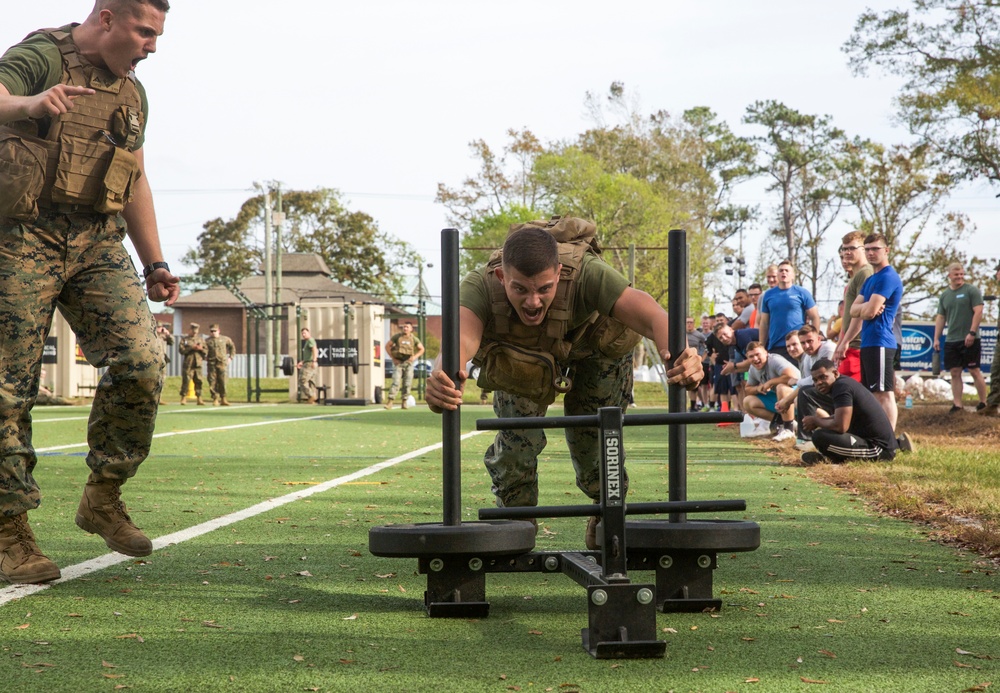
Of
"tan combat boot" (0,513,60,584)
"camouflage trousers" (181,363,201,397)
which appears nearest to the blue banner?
"camouflage trousers" (181,363,201,397)

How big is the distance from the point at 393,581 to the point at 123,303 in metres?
1.62

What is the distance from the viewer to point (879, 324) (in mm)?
10594

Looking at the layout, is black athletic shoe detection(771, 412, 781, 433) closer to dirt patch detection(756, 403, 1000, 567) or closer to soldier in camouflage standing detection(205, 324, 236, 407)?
dirt patch detection(756, 403, 1000, 567)

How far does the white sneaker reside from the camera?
45.2ft

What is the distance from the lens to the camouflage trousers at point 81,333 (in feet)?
15.0

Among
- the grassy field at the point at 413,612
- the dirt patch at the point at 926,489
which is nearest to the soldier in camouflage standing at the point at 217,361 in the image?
the dirt patch at the point at 926,489

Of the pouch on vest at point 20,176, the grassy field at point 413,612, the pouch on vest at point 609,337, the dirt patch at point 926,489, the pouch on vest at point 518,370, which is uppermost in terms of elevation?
the pouch on vest at point 20,176

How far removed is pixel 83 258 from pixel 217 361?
948 inches

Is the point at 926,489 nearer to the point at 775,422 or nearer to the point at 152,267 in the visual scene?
the point at 152,267

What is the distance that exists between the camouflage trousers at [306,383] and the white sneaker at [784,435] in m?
19.9

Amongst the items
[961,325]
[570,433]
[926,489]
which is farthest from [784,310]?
[570,433]

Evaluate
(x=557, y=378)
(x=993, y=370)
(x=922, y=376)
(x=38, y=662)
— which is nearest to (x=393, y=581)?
(x=557, y=378)

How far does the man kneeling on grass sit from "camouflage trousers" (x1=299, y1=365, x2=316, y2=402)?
75.5 feet

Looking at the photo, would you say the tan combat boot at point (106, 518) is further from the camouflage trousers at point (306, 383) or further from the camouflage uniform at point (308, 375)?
the camouflage trousers at point (306, 383)
